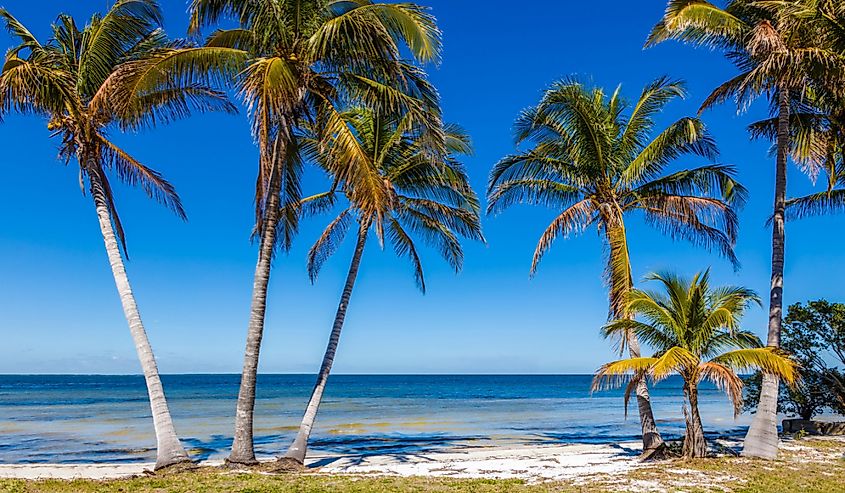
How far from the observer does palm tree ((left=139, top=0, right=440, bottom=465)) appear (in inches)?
389

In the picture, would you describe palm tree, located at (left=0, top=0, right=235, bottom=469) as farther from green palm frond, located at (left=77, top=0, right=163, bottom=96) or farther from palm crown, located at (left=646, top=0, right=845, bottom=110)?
palm crown, located at (left=646, top=0, right=845, bottom=110)

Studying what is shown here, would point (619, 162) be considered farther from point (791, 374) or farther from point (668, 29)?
point (791, 374)

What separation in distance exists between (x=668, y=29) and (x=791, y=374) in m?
6.36

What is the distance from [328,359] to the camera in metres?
12.5

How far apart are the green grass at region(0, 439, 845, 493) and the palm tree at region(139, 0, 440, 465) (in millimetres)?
1595

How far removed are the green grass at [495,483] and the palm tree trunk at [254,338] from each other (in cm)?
64

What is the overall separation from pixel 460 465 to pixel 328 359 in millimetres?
3342

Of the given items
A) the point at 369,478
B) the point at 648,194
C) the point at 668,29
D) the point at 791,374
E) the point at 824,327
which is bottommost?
the point at 369,478

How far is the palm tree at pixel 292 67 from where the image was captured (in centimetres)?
988

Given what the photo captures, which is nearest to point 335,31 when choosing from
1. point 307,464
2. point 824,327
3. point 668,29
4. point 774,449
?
point 668,29

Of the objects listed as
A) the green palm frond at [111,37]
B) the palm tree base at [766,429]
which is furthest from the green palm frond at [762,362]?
the green palm frond at [111,37]

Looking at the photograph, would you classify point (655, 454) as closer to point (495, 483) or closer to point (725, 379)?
point (725, 379)

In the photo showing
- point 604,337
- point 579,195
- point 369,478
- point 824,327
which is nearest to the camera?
point 369,478

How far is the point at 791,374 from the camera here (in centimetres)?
1015
